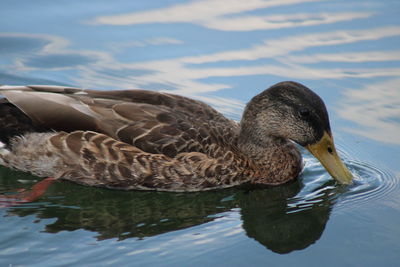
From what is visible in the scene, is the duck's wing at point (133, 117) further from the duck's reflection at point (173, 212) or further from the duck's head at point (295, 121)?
the duck's reflection at point (173, 212)

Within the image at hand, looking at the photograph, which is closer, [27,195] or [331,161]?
[27,195]

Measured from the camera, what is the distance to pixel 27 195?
8.05 metres

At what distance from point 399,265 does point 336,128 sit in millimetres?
3338

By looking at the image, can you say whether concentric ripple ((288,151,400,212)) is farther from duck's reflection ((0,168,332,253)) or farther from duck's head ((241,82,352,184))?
duck's head ((241,82,352,184))

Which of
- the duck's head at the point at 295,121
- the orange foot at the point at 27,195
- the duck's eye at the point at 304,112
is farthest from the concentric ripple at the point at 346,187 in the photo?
the orange foot at the point at 27,195

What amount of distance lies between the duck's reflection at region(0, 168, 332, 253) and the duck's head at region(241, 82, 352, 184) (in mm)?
492

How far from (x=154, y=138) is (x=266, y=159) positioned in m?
1.41

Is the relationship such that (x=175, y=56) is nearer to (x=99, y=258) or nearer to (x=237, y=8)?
(x=237, y=8)

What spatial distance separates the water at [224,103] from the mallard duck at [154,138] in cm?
21

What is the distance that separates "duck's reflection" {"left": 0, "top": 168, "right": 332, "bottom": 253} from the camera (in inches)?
287

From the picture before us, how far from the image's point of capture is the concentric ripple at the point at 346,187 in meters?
8.13

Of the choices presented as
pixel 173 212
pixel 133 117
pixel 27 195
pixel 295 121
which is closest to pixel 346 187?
pixel 295 121

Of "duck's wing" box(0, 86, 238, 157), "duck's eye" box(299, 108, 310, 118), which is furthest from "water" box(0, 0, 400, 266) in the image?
"duck's eye" box(299, 108, 310, 118)

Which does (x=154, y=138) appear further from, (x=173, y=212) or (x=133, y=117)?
(x=173, y=212)
